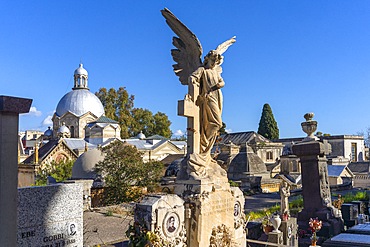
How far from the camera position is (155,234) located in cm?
463

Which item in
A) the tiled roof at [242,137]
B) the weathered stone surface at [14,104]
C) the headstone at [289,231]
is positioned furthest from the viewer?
the tiled roof at [242,137]

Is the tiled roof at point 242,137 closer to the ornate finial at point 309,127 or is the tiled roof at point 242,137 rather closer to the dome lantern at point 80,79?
the dome lantern at point 80,79

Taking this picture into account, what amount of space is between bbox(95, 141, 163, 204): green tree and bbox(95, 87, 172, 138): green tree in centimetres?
3644

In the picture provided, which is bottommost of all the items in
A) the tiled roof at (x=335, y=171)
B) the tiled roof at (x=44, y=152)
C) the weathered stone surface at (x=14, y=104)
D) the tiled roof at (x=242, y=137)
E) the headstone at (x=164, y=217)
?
the tiled roof at (x=335, y=171)

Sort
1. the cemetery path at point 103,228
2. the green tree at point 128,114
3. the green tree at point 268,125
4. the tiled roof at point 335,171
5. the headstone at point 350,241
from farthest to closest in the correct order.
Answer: the green tree at point 268,125
the green tree at point 128,114
the tiled roof at point 335,171
the cemetery path at point 103,228
the headstone at point 350,241

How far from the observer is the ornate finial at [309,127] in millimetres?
9961

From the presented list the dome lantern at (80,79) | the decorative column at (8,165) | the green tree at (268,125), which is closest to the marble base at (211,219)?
the decorative column at (8,165)

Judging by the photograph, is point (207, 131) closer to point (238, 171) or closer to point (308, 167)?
point (308, 167)

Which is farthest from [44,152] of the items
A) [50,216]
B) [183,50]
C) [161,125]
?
[50,216]

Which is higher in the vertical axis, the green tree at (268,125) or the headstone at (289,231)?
the green tree at (268,125)

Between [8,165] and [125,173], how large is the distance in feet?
42.8

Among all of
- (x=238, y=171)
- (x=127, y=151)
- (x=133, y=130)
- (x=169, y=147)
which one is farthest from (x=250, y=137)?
(x=127, y=151)

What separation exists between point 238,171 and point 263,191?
2.39m

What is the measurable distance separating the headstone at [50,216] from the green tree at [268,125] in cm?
5638
